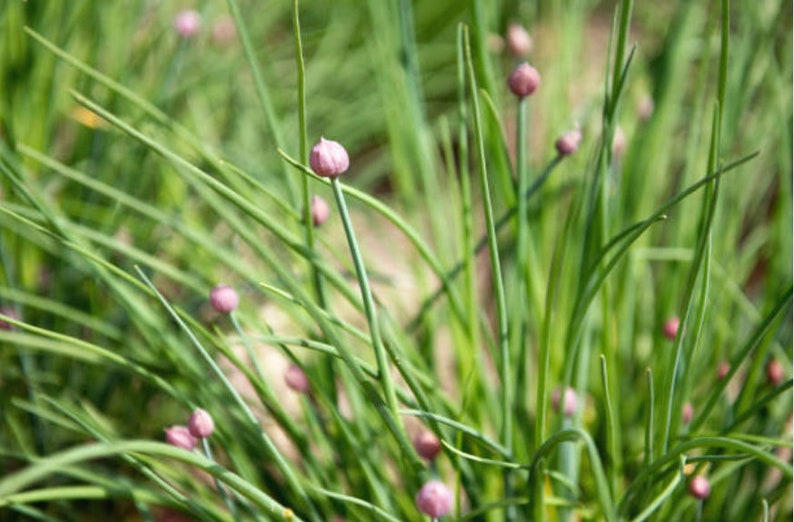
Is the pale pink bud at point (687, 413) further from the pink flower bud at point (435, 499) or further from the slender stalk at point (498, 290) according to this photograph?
the pink flower bud at point (435, 499)

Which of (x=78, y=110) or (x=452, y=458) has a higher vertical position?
(x=78, y=110)

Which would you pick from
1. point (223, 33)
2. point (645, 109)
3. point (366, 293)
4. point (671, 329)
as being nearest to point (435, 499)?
point (366, 293)

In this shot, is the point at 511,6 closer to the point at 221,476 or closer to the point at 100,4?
the point at 100,4

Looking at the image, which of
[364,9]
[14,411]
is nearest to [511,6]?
[364,9]

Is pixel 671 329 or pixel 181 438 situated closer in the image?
pixel 181 438

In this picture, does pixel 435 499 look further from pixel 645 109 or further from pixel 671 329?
pixel 645 109
